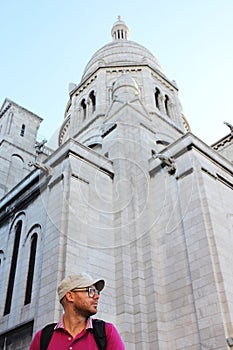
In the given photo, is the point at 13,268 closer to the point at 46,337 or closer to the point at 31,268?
the point at 31,268

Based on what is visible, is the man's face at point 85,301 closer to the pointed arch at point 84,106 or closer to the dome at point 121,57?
the pointed arch at point 84,106

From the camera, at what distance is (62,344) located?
287cm

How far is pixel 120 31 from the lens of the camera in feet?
127

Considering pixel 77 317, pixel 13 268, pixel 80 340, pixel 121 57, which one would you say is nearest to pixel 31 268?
pixel 13 268

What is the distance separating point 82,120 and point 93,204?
13064 millimetres

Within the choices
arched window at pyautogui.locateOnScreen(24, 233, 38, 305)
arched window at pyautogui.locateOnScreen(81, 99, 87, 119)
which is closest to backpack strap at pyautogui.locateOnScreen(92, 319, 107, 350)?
arched window at pyautogui.locateOnScreen(24, 233, 38, 305)

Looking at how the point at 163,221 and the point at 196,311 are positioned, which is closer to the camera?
the point at 196,311

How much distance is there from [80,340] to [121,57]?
28214 mm

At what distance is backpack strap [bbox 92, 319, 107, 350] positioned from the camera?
2.82m

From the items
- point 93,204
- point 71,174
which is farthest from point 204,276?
point 71,174

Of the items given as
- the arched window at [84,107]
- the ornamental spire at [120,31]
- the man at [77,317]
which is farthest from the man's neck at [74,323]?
the ornamental spire at [120,31]

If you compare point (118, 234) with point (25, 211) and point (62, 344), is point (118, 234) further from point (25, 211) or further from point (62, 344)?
point (62, 344)

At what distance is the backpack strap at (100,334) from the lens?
2.82 meters

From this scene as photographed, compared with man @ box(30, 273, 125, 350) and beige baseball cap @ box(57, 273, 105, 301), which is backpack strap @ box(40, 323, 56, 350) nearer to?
man @ box(30, 273, 125, 350)
